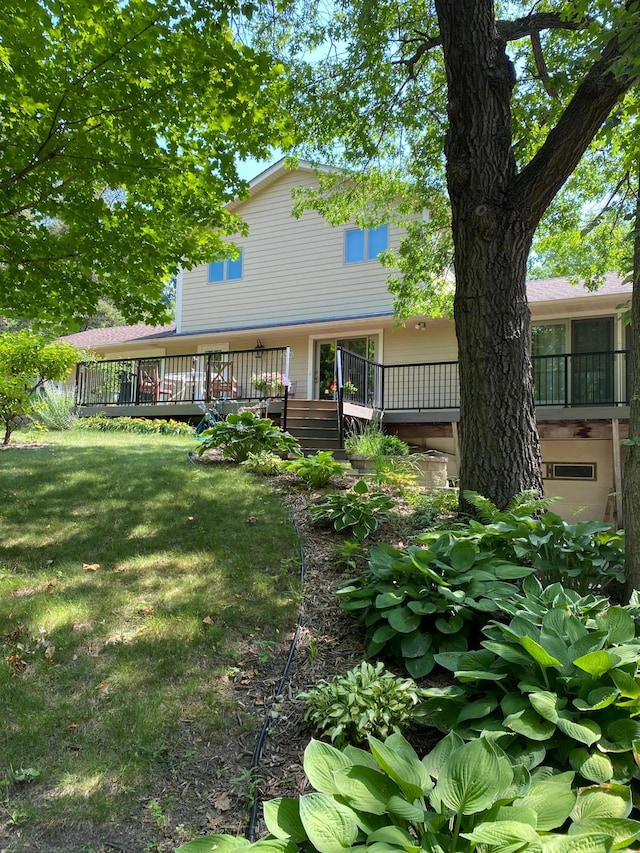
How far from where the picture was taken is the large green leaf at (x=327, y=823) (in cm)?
136

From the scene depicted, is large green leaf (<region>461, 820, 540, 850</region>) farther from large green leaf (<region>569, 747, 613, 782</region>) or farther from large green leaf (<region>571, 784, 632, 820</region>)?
large green leaf (<region>569, 747, 613, 782</region>)

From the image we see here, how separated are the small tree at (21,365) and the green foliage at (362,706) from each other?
7596mm

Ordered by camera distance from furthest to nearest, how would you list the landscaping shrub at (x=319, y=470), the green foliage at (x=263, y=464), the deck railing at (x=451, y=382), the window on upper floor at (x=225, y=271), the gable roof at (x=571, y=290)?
the window on upper floor at (x=225, y=271) → the gable roof at (x=571, y=290) → the deck railing at (x=451, y=382) → the green foliage at (x=263, y=464) → the landscaping shrub at (x=319, y=470)

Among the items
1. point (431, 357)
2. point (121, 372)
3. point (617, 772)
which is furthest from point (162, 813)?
point (121, 372)

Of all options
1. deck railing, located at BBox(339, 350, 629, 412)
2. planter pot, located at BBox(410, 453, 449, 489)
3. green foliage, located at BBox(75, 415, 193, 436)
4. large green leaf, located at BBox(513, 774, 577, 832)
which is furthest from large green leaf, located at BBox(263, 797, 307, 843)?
green foliage, located at BBox(75, 415, 193, 436)

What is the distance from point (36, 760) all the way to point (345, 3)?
8531 mm

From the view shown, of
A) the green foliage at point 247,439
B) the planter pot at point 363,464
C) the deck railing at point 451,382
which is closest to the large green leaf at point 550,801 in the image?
the green foliage at point 247,439

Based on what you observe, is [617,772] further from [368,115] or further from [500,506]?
[368,115]

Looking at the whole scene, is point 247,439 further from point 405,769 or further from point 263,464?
point 405,769

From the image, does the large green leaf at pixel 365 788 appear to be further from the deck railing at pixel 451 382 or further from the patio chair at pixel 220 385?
the patio chair at pixel 220 385

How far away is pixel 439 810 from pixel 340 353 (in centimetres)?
900

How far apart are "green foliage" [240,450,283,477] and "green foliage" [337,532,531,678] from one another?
3426mm

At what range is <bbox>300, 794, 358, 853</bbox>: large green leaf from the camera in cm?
136

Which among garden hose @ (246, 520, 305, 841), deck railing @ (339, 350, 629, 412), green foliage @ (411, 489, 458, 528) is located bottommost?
garden hose @ (246, 520, 305, 841)
